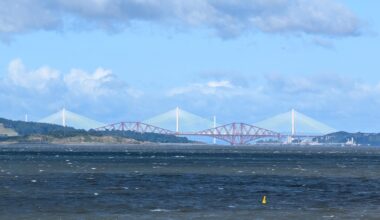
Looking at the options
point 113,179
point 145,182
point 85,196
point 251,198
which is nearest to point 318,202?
point 251,198

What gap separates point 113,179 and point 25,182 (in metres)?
8.28

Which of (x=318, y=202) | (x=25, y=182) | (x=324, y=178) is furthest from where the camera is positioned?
(x=324, y=178)

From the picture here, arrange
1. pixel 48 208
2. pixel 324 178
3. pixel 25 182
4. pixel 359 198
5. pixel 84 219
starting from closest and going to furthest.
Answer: pixel 84 219 → pixel 48 208 → pixel 359 198 → pixel 25 182 → pixel 324 178

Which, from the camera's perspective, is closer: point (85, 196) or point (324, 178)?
point (85, 196)

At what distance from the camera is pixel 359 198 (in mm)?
70312

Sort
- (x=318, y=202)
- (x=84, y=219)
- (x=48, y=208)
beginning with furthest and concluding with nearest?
(x=318, y=202) < (x=48, y=208) < (x=84, y=219)

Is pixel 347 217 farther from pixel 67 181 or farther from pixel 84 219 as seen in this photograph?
pixel 67 181

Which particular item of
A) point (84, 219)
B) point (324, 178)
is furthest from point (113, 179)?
point (84, 219)

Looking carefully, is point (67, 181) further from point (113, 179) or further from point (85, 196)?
point (85, 196)

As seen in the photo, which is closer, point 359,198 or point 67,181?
point 359,198

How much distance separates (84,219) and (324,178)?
47134 mm

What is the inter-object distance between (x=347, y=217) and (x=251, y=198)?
12.9 m

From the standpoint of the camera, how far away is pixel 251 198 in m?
68.6

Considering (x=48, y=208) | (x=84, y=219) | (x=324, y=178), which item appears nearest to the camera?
(x=84, y=219)
